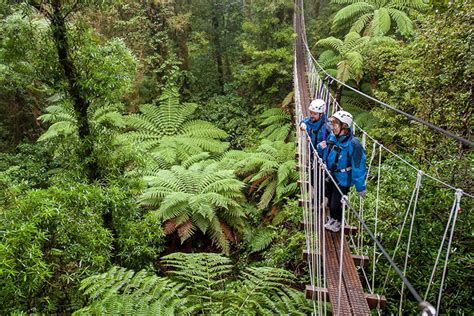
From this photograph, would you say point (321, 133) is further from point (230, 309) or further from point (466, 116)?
point (230, 309)

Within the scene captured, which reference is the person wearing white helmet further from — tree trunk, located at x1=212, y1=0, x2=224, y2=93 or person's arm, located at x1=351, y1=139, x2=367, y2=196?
tree trunk, located at x1=212, y1=0, x2=224, y2=93

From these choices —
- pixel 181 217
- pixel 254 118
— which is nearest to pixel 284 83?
pixel 254 118

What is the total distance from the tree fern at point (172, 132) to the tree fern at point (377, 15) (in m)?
3.74

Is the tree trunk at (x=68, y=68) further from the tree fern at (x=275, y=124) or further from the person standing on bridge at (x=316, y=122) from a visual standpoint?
the tree fern at (x=275, y=124)

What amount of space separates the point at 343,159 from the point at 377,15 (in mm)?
5981

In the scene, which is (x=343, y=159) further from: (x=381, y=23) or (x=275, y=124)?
(x=381, y=23)

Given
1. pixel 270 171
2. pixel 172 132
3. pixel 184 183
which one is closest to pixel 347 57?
pixel 270 171

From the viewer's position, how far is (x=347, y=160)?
2.43 metres

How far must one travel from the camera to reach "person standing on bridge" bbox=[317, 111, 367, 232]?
236 centimetres

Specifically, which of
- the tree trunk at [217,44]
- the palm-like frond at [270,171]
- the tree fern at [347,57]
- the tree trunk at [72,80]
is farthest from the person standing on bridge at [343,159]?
the tree trunk at [217,44]

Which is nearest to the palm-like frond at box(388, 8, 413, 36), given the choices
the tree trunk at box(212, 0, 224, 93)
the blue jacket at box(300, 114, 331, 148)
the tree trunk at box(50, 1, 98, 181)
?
the tree trunk at box(212, 0, 224, 93)

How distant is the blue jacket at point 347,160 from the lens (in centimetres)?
236

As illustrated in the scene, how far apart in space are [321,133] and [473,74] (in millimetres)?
1357

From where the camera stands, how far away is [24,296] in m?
1.97
